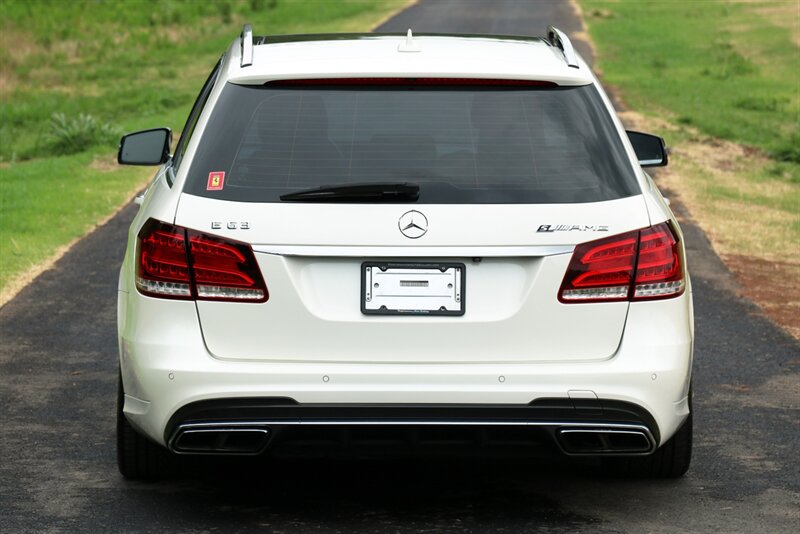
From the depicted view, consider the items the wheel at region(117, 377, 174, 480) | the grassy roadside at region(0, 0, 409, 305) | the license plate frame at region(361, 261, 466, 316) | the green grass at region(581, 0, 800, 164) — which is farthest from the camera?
the green grass at region(581, 0, 800, 164)

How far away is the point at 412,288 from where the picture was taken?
482cm

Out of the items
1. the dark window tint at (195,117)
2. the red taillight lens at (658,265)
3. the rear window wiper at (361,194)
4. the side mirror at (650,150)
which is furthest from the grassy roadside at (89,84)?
the red taillight lens at (658,265)

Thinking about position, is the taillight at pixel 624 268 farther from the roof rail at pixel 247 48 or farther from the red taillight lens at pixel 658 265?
the roof rail at pixel 247 48

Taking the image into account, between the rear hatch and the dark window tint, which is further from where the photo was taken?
the dark window tint

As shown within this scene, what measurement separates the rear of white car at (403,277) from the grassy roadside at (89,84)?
5.40m

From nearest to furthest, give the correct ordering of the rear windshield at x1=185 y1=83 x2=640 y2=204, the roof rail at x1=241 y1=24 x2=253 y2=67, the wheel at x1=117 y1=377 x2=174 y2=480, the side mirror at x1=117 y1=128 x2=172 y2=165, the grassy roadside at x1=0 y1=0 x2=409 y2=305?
the rear windshield at x1=185 y1=83 x2=640 y2=204, the roof rail at x1=241 y1=24 x2=253 y2=67, the wheel at x1=117 y1=377 x2=174 y2=480, the side mirror at x1=117 y1=128 x2=172 y2=165, the grassy roadside at x1=0 y1=0 x2=409 y2=305

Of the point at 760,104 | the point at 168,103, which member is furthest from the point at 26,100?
the point at 760,104

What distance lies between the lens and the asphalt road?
5.41m

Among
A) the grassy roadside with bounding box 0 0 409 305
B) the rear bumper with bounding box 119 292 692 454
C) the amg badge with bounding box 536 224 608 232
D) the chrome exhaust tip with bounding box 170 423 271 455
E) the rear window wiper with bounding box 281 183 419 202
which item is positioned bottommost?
the grassy roadside with bounding box 0 0 409 305

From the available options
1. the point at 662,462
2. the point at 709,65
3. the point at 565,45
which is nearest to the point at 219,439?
the point at 662,462

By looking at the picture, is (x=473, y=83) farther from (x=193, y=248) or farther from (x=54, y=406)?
(x=54, y=406)

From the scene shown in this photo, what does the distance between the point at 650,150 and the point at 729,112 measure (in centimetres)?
1652

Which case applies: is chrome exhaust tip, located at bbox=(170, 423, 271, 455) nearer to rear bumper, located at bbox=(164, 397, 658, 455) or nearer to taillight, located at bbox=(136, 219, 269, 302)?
rear bumper, located at bbox=(164, 397, 658, 455)

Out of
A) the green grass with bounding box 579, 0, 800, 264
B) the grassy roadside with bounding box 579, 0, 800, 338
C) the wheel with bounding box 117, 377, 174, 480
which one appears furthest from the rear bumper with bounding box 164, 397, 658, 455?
the green grass with bounding box 579, 0, 800, 264
